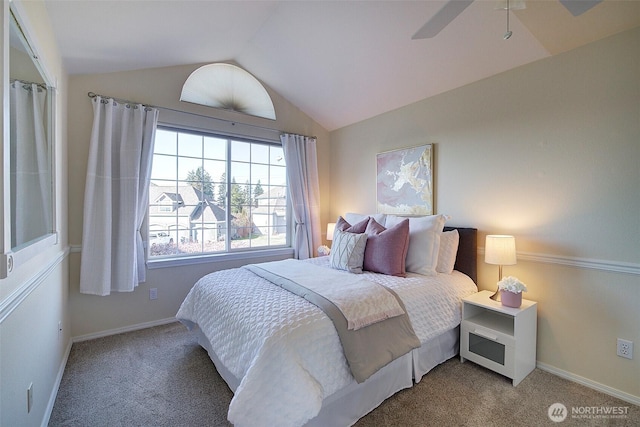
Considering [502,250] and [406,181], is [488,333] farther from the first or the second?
[406,181]

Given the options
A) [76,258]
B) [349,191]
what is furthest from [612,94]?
Answer: [76,258]

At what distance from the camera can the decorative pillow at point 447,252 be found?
8.25 feet

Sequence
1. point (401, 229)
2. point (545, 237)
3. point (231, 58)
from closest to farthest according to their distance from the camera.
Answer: point (545, 237) < point (401, 229) < point (231, 58)

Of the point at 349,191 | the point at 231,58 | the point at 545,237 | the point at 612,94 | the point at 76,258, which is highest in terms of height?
the point at 231,58

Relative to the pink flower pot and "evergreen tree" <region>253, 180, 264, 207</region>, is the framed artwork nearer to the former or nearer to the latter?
the pink flower pot

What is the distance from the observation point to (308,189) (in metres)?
4.00

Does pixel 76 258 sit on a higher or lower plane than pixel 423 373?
higher

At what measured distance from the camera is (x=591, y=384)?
200 cm

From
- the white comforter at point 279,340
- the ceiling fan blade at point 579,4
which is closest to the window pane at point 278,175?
the white comforter at point 279,340

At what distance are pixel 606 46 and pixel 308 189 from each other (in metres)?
3.07

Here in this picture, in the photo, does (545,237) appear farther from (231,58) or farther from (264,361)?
(231,58)

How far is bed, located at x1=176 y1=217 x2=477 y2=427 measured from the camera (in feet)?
4.36

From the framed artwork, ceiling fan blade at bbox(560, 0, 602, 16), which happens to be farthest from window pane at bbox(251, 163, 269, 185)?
ceiling fan blade at bbox(560, 0, 602, 16)

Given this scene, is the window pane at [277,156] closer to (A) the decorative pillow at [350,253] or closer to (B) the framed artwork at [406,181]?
(B) the framed artwork at [406,181]
